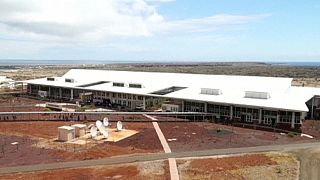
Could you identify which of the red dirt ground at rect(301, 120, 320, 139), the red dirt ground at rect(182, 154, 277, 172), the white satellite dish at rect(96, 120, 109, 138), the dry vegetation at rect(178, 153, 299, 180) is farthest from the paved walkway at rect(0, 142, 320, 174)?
the white satellite dish at rect(96, 120, 109, 138)

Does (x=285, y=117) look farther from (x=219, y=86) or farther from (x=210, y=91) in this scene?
(x=219, y=86)

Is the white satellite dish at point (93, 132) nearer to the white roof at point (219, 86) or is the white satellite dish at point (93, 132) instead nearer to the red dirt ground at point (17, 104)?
the white roof at point (219, 86)

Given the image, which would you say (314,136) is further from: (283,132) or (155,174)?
(155,174)

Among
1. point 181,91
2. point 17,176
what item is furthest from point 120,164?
point 181,91

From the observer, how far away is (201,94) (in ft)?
218

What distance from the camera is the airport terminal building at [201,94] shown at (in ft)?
190

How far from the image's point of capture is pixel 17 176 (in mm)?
33344

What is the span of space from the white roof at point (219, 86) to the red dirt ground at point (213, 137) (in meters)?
5.58

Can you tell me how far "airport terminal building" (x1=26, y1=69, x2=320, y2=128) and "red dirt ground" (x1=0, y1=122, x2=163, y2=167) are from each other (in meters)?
13.5

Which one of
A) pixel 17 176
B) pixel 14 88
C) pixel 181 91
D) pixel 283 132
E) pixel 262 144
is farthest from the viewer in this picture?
pixel 14 88

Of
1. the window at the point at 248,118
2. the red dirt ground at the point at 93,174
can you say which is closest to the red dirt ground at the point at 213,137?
the window at the point at 248,118

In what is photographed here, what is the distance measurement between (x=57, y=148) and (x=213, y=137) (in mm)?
20197

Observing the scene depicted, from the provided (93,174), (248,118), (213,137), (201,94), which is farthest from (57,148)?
(248,118)

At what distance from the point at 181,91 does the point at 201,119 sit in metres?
8.65
